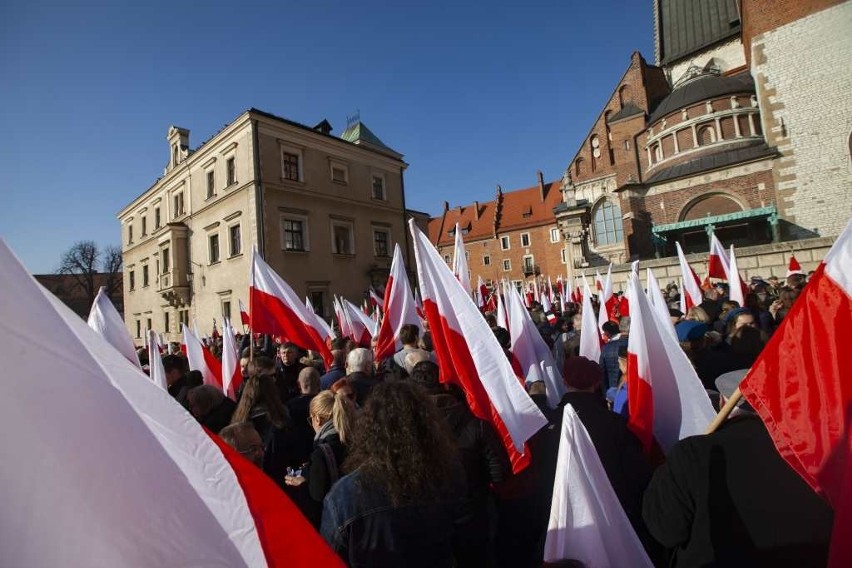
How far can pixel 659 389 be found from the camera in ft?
9.61

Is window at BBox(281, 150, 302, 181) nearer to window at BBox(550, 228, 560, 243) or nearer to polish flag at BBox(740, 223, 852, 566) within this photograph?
polish flag at BBox(740, 223, 852, 566)

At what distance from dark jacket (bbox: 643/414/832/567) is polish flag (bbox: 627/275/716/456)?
0.93 metres

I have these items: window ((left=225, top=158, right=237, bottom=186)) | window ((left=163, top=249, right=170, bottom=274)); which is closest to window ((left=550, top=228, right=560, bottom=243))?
window ((left=225, top=158, right=237, bottom=186))

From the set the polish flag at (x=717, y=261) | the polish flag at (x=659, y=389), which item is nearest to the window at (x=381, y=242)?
the polish flag at (x=717, y=261)

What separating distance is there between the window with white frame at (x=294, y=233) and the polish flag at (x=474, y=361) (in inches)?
804

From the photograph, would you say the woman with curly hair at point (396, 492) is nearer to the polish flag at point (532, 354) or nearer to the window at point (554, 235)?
the polish flag at point (532, 354)

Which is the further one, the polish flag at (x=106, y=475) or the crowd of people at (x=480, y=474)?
the crowd of people at (x=480, y=474)

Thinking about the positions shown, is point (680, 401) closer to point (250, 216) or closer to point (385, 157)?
point (250, 216)

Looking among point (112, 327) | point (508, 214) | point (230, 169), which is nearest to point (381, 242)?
point (230, 169)

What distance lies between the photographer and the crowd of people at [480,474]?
1.73 metres

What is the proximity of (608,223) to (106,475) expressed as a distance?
106ft

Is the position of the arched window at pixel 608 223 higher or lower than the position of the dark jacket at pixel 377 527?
higher

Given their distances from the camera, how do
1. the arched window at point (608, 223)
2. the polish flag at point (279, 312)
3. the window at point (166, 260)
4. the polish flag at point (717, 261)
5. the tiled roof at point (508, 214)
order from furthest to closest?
the tiled roof at point (508, 214)
the arched window at point (608, 223)
the window at point (166, 260)
the polish flag at point (717, 261)
the polish flag at point (279, 312)

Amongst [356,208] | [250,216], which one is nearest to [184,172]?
[250,216]
